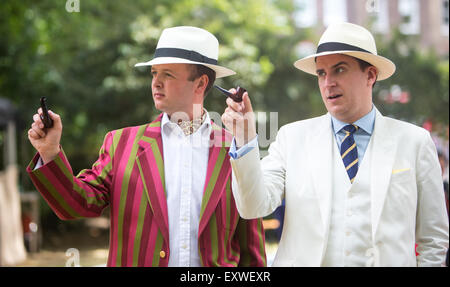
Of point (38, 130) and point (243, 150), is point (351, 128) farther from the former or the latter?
point (38, 130)

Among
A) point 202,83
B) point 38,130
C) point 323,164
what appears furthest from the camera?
point 202,83

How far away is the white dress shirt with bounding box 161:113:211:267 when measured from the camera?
2.84 metres

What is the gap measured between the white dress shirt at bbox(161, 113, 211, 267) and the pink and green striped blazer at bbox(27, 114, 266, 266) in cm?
4

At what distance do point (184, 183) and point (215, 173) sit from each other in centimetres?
17

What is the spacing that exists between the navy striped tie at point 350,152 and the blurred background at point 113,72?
16.4 ft

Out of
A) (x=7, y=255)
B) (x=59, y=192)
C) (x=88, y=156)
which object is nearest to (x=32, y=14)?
(x=88, y=156)

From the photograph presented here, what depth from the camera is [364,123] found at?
287cm

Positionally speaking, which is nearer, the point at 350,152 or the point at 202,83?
the point at 350,152

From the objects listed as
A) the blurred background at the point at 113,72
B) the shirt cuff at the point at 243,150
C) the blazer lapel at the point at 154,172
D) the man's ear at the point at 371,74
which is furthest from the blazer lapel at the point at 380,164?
the blurred background at the point at 113,72

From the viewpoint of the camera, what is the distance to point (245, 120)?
2.41 meters

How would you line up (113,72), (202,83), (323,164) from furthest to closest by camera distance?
1. (113,72)
2. (202,83)
3. (323,164)

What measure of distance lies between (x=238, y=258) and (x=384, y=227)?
80 cm

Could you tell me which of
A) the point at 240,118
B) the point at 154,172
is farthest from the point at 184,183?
the point at 240,118
